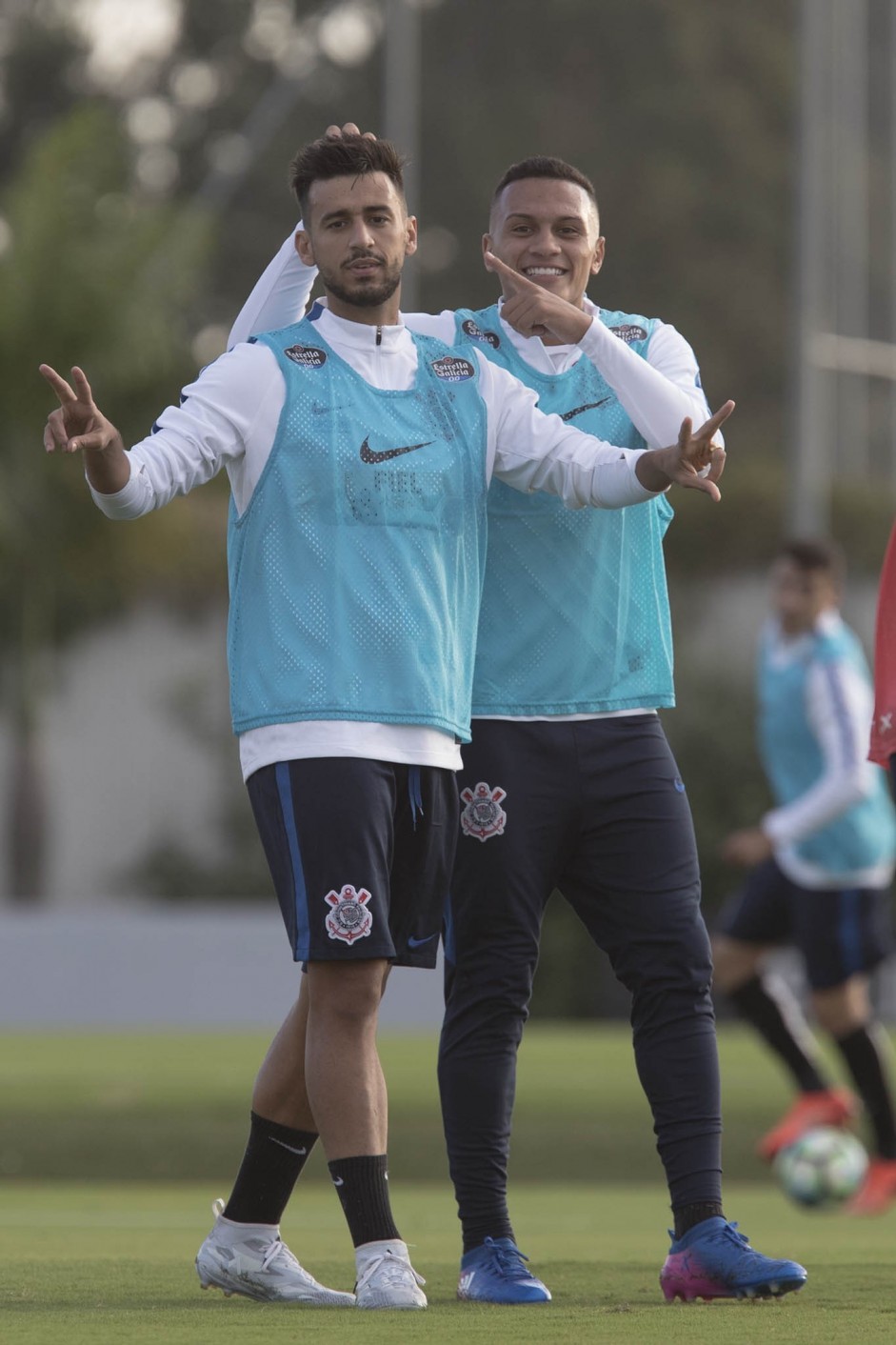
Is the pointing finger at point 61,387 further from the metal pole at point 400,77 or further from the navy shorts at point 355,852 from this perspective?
the metal pole at point 400,77

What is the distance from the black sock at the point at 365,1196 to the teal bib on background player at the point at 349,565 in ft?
2.79

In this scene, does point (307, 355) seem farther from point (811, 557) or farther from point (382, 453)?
point (811, 557)

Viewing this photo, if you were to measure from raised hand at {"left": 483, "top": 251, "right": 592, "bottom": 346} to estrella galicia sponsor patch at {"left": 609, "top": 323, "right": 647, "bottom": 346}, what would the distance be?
26cm

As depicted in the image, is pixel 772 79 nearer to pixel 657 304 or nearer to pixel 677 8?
pixel 677 8

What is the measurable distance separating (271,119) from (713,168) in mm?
6651

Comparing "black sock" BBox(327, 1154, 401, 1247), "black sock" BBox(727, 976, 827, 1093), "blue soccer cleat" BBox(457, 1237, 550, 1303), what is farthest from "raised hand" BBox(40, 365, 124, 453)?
"black sock" BBox(727, 976, 827, 1093)

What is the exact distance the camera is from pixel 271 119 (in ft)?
117

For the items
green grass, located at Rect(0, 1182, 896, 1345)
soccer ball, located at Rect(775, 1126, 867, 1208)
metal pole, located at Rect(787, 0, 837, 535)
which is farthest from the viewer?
metal pole, located at Rect(787, 0, 837, 535)

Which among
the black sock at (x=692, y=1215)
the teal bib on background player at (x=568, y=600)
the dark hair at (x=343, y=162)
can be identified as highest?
the dark hair at (x=343, y=162)

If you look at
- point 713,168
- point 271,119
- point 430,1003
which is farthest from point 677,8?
point 430,1003

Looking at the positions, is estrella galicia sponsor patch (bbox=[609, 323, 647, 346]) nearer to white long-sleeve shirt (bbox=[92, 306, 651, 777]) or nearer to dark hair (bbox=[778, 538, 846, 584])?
white long-sleeve shirt (bbox=[92, 306, 651, 777])

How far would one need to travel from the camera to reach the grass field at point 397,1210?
439 cm

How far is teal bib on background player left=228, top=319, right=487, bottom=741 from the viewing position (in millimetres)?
4711

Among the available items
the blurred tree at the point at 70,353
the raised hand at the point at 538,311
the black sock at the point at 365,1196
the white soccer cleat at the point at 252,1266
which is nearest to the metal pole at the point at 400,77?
the blurred tree at the point at 70,353
